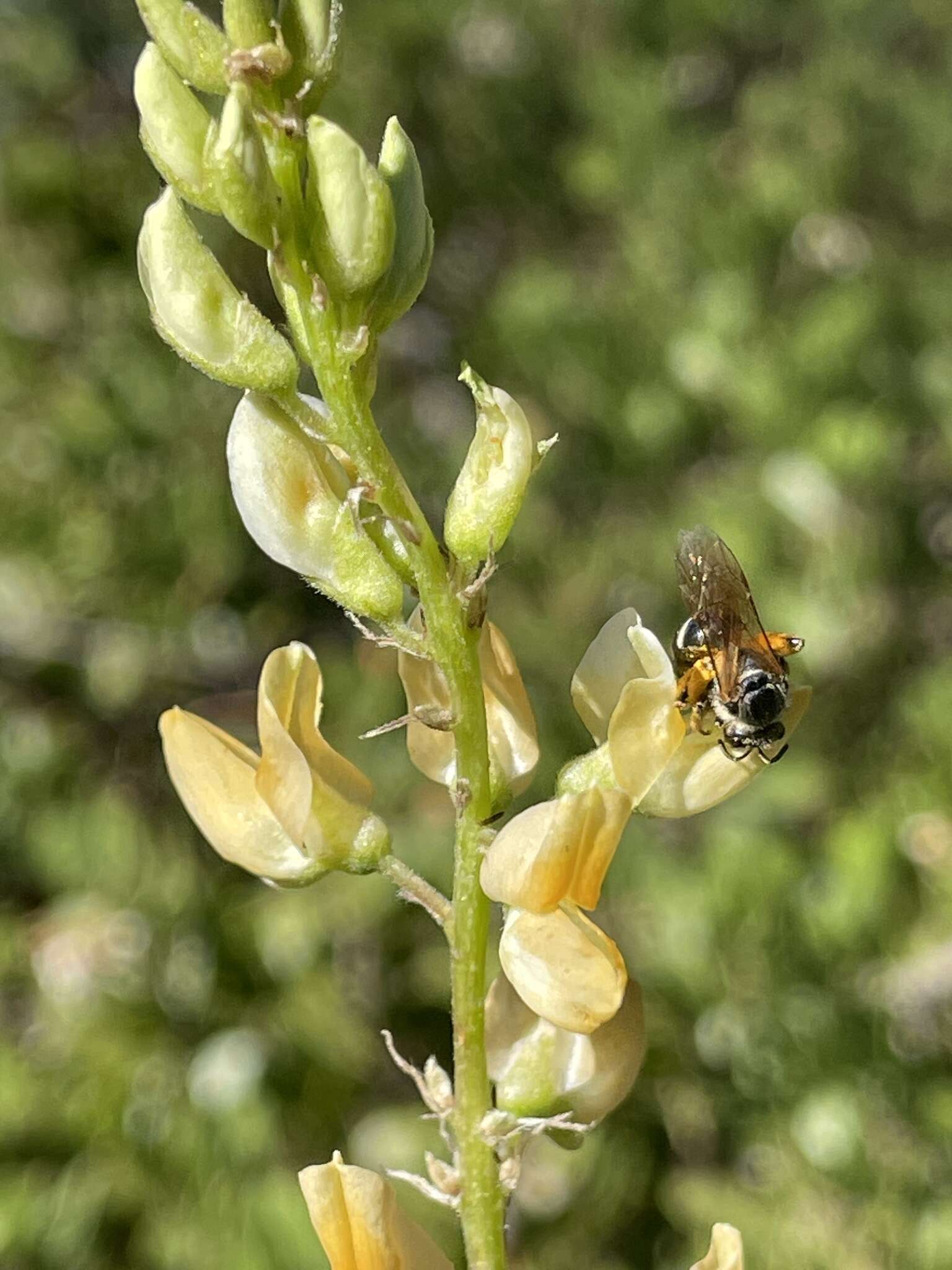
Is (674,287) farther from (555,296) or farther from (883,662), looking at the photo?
(883,662)

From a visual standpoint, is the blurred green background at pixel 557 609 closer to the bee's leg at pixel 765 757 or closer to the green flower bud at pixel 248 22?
the bee's leg at pixel 765 757

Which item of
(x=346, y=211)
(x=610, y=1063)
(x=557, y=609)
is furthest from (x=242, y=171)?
(x=557, y=609)

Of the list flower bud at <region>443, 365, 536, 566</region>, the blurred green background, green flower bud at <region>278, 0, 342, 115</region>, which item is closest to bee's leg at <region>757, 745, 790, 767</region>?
flower bud at <region>443, 365, 536, 566</region>

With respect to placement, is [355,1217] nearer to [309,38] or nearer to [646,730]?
[646,730]

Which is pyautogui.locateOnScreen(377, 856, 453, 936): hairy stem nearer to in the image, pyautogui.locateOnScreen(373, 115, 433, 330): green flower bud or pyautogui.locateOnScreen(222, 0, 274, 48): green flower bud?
pyautogui.locateOnScreen(373, 115, 433, 330): green flower bud

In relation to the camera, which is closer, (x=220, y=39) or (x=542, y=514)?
(x=220, y=39)

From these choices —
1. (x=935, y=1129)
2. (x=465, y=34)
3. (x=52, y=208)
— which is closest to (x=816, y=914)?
(x=935, y=1129)

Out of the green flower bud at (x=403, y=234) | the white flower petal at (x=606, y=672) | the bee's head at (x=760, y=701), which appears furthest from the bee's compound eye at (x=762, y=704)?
the green flower bud at (x=403, y=234)
